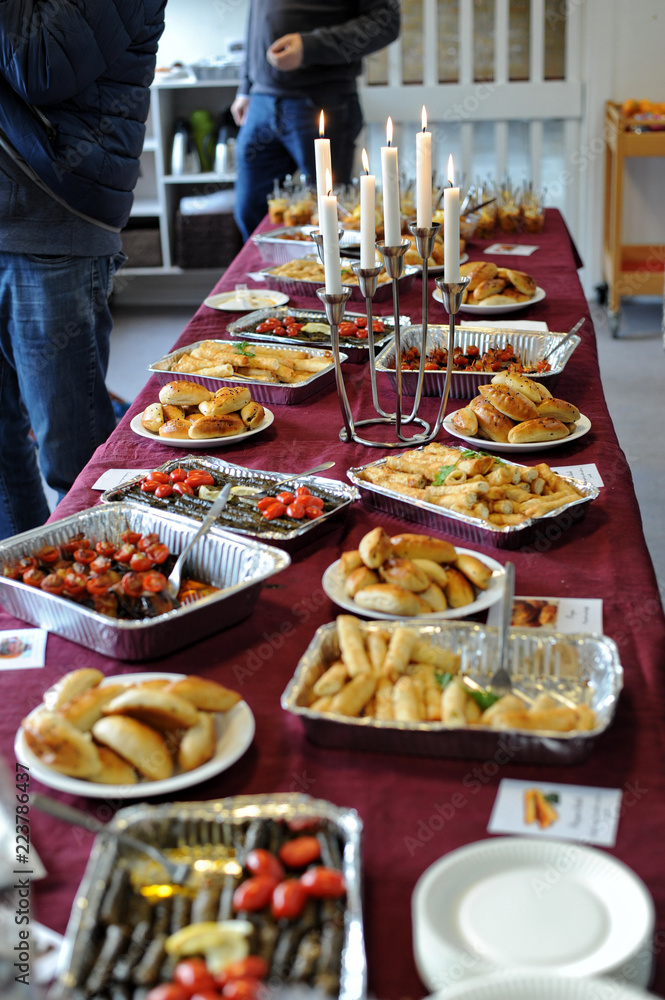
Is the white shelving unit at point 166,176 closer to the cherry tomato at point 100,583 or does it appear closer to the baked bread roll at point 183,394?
the baked bread roll at point 183,394

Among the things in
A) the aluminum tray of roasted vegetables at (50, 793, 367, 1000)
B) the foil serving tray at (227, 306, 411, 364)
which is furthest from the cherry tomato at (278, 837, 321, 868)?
the foil serving tray at (227, 306, 411, 364)

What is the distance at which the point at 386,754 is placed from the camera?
36.4 inches

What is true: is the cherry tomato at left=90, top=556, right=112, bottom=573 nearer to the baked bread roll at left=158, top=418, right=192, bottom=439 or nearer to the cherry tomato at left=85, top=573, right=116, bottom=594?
the cherry tomato at left=85, top=573, right=116, bottom=594

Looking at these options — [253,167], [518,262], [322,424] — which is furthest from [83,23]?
[253,167]

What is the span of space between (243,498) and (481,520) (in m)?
0.35

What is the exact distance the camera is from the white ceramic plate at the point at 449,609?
1.09 metres

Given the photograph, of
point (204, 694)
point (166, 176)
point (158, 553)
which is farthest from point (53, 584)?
point (166, 176)

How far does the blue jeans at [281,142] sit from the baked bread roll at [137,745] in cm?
301

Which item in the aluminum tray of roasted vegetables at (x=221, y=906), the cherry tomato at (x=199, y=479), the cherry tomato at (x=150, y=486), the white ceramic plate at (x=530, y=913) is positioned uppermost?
the cherry tomato at (x=199, y=479)

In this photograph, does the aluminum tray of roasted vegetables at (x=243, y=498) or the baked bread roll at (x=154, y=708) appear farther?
the aluminum tray of roasted vegetables at (x=243, y=498)

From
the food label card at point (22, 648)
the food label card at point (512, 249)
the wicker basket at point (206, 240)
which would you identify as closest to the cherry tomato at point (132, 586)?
the food label card at point (22, 648)

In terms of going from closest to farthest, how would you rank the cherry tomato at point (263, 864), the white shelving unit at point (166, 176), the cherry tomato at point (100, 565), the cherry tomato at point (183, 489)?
the cherry tomato at point (263, 864)
the cherry tomato at point (100, 565)
the cherry tomato at point (183, 489)
the white shelving unit at point (166, 176)

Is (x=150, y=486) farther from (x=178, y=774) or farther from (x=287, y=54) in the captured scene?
(x=287, y=54)

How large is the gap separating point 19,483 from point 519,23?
148 inches
